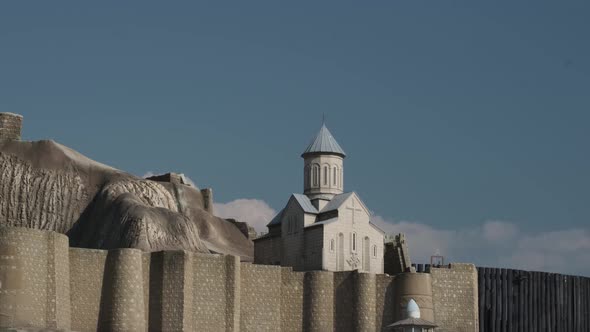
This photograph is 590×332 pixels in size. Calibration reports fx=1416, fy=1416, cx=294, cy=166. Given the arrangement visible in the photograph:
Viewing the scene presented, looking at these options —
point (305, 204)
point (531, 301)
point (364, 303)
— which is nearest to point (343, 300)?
point (364, 303)

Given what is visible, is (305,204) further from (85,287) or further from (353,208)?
(85,287)

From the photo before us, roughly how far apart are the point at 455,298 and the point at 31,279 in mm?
18469

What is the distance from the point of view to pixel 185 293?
51.2 metres

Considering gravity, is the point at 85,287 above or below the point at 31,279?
below

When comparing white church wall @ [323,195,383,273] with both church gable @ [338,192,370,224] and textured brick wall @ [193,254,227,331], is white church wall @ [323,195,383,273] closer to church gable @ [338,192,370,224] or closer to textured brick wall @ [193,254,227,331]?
church gable @ [338,192,370,224]

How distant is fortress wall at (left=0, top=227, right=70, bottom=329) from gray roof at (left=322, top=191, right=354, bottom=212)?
17712 millimetres

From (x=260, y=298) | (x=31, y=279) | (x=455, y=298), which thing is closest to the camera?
(x=31, y=279)

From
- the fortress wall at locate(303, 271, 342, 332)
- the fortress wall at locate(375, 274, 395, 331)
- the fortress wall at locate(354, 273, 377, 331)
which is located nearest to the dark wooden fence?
the fortress wall at locate(375, 274, 395, 331)

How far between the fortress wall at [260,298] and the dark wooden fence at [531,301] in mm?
9269

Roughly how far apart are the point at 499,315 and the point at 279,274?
34.1 feet

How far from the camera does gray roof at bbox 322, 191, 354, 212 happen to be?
6349 centimetres

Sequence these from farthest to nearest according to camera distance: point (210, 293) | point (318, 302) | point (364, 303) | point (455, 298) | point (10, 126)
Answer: point (10, 126) → point (455, 298) → point (364, 303) → point (318, 302) → point (210, 293)

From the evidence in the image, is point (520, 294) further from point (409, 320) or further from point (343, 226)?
point (409, 320)

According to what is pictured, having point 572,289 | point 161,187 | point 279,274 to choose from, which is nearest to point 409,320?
point 279,274
